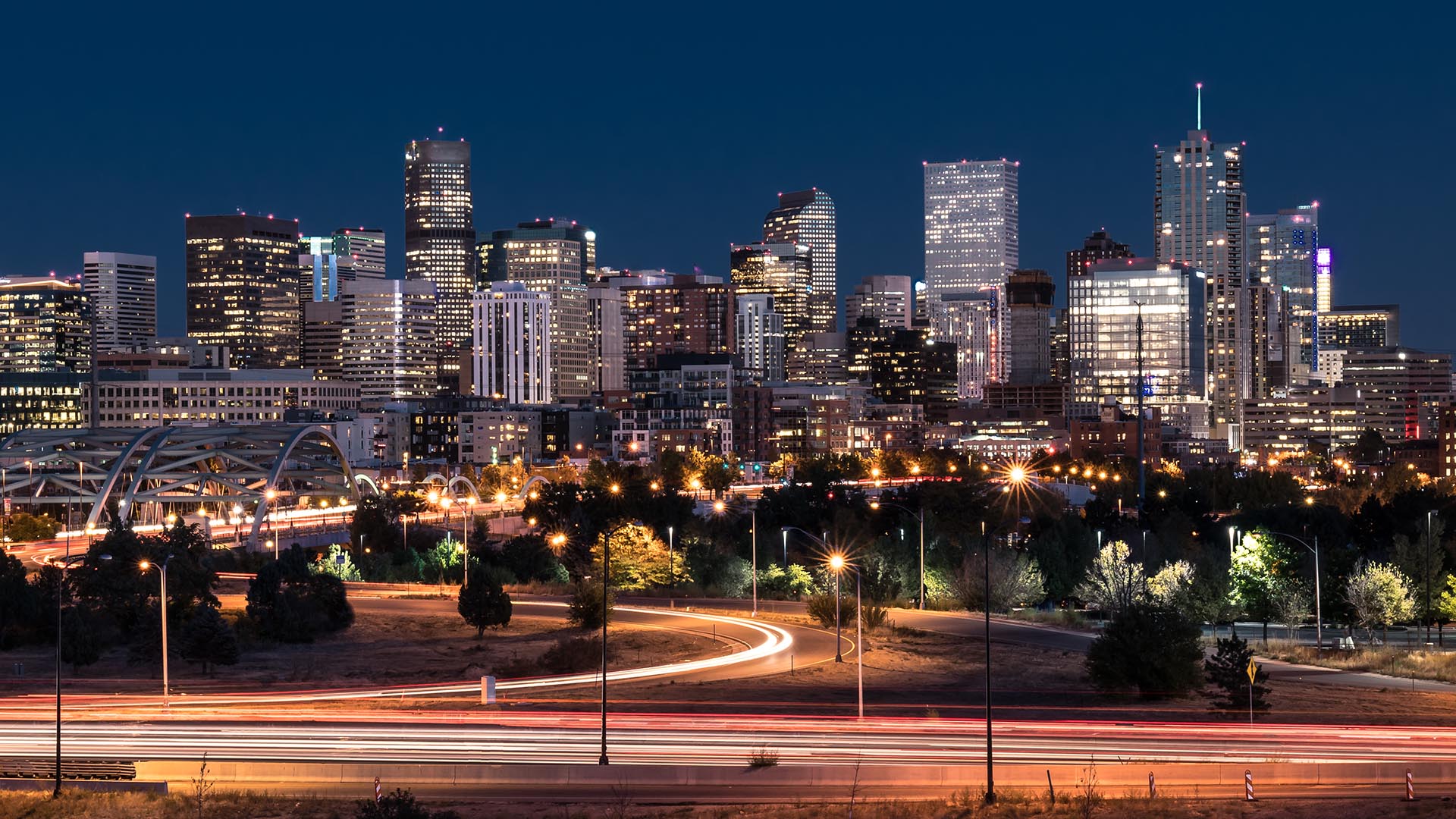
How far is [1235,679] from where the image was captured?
49.5 meters

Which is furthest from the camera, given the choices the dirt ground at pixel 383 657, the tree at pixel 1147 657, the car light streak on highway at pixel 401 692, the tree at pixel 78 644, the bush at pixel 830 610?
the bush at pixel 830 610

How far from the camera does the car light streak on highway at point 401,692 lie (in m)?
47.4

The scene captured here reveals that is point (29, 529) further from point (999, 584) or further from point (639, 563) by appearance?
point (999, 584)

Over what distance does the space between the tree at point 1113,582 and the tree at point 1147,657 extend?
1142cm

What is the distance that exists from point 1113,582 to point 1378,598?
412 inches

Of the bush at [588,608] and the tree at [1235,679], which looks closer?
the tree at [1235,679]

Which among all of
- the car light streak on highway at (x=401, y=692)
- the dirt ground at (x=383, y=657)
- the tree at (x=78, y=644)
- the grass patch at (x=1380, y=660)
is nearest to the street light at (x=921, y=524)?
the dirt ground at (x=383, y=657)

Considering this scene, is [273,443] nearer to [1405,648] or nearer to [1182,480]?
[1182,480]

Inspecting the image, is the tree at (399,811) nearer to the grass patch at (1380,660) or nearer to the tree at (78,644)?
the tree at (78,644)

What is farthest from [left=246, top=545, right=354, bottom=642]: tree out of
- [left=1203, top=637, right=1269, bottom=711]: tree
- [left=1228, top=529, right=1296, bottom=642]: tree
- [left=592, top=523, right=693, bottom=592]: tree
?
[left=1228, top=529, right=1296, bottom=642]: tree

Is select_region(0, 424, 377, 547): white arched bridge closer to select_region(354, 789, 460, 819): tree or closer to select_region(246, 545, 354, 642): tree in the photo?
select_region(246, 545, 354, 642): tree

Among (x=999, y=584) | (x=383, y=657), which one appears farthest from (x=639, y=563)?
(x=383, y=657)

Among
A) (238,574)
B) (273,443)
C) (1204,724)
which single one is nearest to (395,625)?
(238,574)

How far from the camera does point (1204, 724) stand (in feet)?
146
